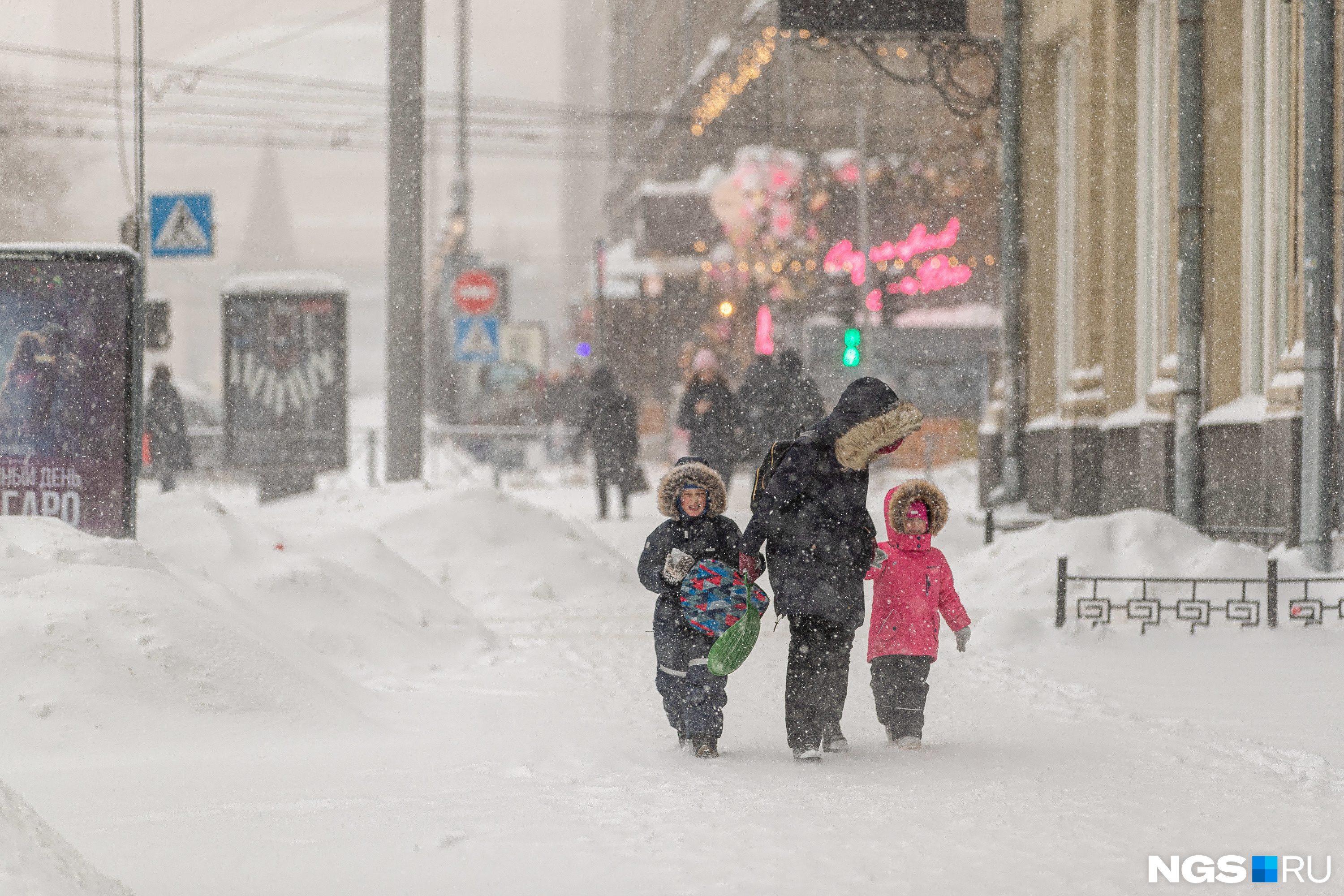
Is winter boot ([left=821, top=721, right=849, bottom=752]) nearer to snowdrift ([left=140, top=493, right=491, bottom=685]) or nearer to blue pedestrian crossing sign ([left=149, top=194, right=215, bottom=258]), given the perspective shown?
snowdrift ([left=140, top=493, right=491, bottom=685])

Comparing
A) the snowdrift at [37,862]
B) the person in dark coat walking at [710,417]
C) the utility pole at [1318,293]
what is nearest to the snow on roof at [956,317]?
the person in dark coat walking at [710,417]

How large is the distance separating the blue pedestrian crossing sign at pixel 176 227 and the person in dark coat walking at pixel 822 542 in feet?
30.8

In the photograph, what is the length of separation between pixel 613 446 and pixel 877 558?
14.0 metres

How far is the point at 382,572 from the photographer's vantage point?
11055 millimetres

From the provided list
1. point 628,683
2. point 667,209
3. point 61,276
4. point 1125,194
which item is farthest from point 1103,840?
point 667,209

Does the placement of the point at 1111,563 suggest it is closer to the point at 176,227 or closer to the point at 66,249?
the point at 66,249

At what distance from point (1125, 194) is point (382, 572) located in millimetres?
10241

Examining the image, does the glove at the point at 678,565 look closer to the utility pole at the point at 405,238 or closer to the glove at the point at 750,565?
the glove at the point at 750,565

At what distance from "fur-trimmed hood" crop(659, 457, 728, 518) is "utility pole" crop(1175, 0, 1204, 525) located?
24.2 feet

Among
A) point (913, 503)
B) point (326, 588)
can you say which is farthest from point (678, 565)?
point (326, 588)

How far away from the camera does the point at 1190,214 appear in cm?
1314

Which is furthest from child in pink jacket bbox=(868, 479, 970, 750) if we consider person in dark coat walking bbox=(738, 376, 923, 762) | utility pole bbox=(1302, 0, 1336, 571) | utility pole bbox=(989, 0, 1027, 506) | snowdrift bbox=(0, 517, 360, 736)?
utility pole bbox=(989, 0, 1027, 506)

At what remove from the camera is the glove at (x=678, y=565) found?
6.70 m

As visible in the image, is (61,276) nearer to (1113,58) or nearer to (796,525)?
(796,525)
